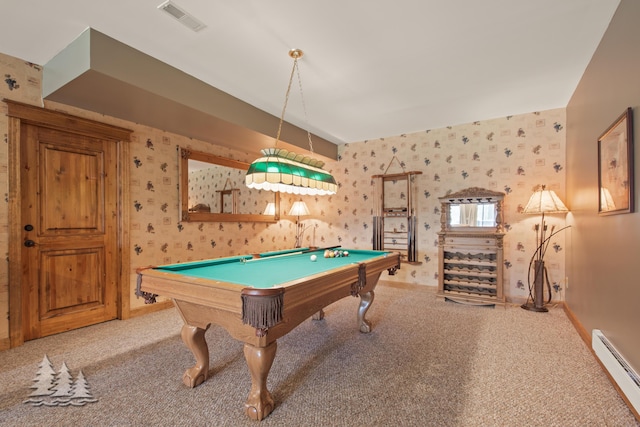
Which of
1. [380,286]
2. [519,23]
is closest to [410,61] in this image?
[519,23]

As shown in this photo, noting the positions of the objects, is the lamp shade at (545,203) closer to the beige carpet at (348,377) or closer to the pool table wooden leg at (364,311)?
the beige carpet at (348,377)

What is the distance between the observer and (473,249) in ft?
12.8

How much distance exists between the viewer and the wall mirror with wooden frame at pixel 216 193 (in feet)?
12.7

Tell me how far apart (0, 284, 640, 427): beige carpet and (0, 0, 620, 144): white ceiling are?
8.19 ft

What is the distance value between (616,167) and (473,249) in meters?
2.09

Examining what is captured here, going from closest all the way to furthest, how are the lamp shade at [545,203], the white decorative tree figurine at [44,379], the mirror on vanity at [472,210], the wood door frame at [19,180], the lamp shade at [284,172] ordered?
the white decorative tree figurine at [44,379] < the lamp shade at [284,172] < the wood door frame at [19,180] < the lamp shade at [545,203] < the mirror on vanity at [472,210]

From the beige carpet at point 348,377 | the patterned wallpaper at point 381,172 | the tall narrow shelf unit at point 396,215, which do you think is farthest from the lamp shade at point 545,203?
the tall narrow shelf unit at point 396,215

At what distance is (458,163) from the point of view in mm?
4324

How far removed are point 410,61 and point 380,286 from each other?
3.36 meters

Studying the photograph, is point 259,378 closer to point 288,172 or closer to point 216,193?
point 288,172

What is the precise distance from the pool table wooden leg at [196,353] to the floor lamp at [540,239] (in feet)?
12.1

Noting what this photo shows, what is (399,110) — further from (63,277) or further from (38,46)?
(63,277)

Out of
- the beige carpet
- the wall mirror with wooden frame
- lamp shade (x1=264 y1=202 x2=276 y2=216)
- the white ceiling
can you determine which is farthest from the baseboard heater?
lamp shade (x1=264 y1=202 x2=276 y2=216)

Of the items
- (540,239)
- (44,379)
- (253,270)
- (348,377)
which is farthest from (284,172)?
(540,239)
